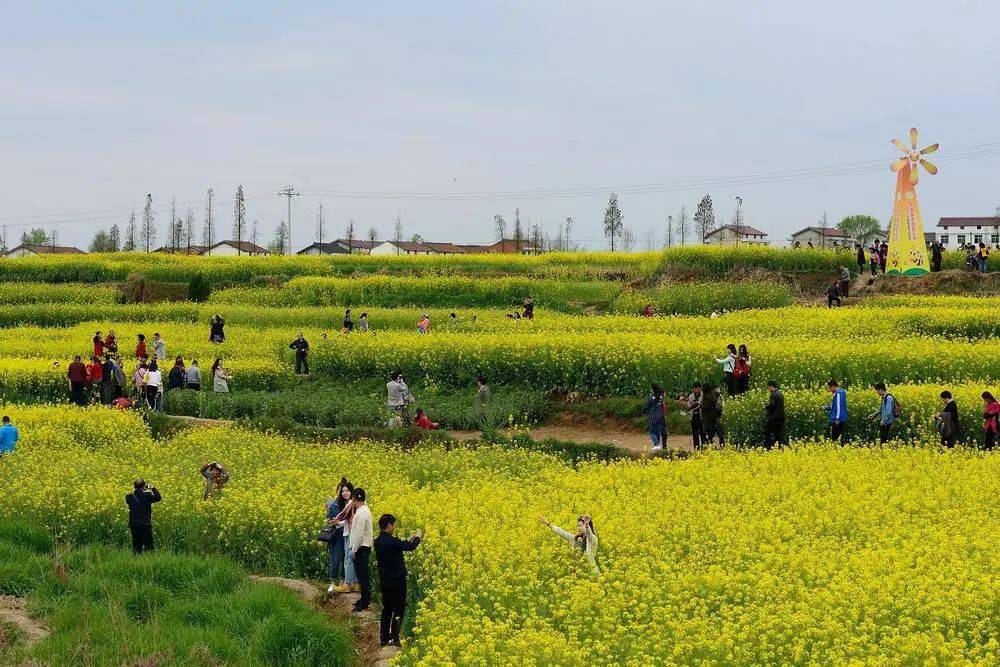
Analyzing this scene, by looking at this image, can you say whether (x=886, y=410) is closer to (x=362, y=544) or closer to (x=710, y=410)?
(x=710, y=410)

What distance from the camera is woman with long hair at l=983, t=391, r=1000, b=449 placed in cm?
2170

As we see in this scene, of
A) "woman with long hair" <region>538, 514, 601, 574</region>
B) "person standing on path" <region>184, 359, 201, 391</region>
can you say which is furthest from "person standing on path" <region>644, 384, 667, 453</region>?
"person standing on path" <region>184, 359, 201, 391</region>

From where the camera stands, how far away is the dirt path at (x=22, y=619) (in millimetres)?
14906

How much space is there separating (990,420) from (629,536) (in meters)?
9.93

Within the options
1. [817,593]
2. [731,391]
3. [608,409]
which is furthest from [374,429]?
[817,593]

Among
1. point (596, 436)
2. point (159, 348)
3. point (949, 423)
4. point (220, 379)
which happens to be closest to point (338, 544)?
point (949, 423)

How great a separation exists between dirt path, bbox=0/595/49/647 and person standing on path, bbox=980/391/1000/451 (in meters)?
16.6

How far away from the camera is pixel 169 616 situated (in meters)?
15.4

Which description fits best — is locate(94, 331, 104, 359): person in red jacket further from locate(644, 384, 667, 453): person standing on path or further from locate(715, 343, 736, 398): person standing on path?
locate(715, 343, 736, 398): person standing on path

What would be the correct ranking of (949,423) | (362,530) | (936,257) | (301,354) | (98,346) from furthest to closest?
(936,257), (301,354), (98,346), (949,423), (362,530)

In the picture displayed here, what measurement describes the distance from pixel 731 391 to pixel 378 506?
12622 mm

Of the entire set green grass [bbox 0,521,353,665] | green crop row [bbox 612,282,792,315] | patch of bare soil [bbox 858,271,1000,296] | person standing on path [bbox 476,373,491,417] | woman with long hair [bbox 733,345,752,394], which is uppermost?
patch of bare soil [bbox 858,271,1000,296]

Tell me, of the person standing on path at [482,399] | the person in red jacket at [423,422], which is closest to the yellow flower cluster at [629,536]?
the person in red jacket at [423,422]

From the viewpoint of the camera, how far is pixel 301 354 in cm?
3509
